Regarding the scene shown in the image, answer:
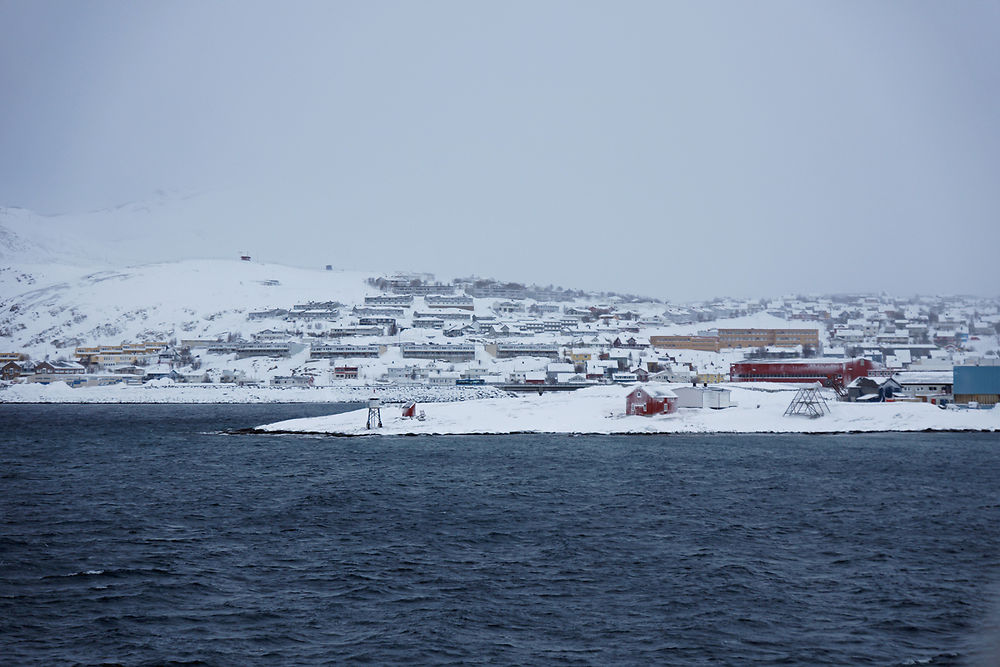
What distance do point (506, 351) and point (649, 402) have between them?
8828 centimetres

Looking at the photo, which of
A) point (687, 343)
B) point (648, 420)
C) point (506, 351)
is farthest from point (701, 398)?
point (687, 343)

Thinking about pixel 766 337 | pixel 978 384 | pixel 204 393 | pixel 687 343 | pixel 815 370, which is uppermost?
pixel 766 337

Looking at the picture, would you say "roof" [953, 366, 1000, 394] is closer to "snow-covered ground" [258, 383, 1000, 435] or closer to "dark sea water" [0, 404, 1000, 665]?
"snow-covered ground" [258, 383, 1000, 435]

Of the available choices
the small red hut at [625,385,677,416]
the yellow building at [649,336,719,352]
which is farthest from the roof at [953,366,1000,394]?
the yellow building at [649,336,719,352]

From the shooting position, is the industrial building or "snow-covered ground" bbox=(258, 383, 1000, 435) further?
the industrial building

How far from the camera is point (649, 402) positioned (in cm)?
5575

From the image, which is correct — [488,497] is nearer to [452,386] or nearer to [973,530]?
[973,530]

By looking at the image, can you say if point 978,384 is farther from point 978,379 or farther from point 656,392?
point 656,392

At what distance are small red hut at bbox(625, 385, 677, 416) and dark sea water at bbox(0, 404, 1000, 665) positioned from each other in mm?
17358

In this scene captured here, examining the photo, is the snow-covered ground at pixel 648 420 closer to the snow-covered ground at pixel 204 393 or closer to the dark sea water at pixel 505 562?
the dark sea water at pixel 505 562

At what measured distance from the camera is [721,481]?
1265 inches

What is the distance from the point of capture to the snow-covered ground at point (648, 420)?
5288 centimetres

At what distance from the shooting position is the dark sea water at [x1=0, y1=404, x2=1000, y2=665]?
14.1 metres

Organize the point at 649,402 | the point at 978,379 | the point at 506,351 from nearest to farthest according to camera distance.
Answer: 1. the point at 649,402
2. the point at 978,379
3. the point at 506,351
